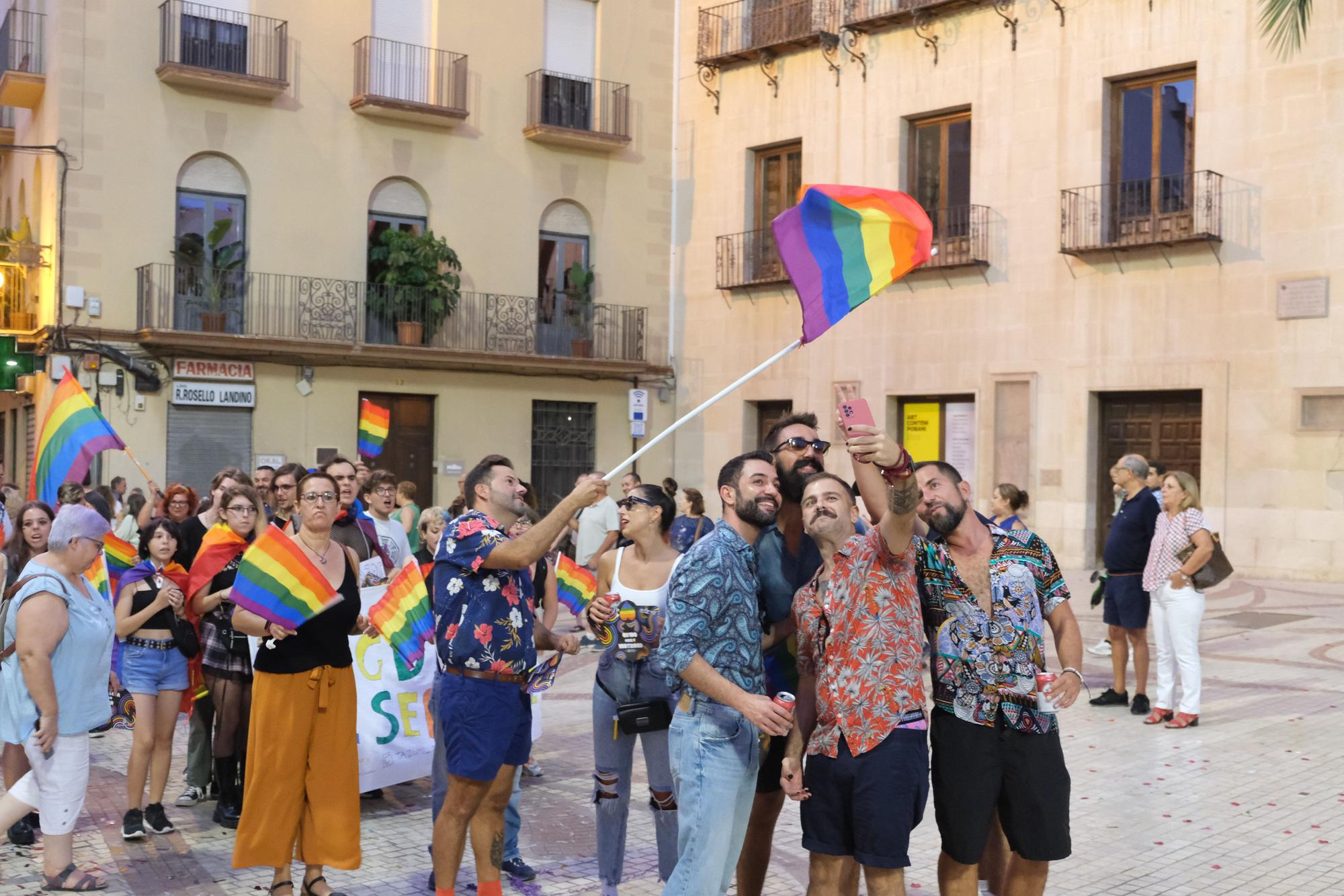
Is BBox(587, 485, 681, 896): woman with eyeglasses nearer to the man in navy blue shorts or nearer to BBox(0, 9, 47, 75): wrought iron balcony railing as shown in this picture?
the man in navy blue shorts

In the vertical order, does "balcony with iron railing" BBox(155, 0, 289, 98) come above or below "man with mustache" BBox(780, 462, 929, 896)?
above

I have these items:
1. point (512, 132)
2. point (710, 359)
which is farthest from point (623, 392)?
point (512, 132)

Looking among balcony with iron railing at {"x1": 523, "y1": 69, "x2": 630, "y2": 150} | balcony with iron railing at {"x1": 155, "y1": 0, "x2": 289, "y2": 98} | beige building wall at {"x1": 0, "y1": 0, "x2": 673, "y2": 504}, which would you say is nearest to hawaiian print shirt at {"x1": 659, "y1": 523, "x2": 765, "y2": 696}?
beige building wall at {"x1": 0, "y1": 0, "x2": 673, "y2": 504}

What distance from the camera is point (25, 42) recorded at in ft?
77.7

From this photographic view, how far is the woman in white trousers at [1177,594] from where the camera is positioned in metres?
9.48

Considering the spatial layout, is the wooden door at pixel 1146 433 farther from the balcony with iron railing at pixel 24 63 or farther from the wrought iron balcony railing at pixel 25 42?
the wrought iron balcony railing at pixel 25 42

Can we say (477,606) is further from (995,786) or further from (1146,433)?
(1146,433)

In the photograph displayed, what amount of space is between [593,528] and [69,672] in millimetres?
9504

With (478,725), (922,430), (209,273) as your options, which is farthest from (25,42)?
(478,725)

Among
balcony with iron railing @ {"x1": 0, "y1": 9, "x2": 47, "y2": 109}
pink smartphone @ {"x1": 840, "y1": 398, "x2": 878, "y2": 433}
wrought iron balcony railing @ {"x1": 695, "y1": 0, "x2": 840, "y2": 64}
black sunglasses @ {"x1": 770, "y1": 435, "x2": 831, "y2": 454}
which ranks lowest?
black sunglasses @ {"x1": 770, "y1": 435, "x2": 831, "y2": 454}

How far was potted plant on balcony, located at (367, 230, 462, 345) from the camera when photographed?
24.2 meters

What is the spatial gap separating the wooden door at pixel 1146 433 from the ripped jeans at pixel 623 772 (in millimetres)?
16399

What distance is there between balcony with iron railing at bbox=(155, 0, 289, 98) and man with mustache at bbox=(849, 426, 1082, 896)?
2041cm

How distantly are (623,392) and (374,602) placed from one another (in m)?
20.1
